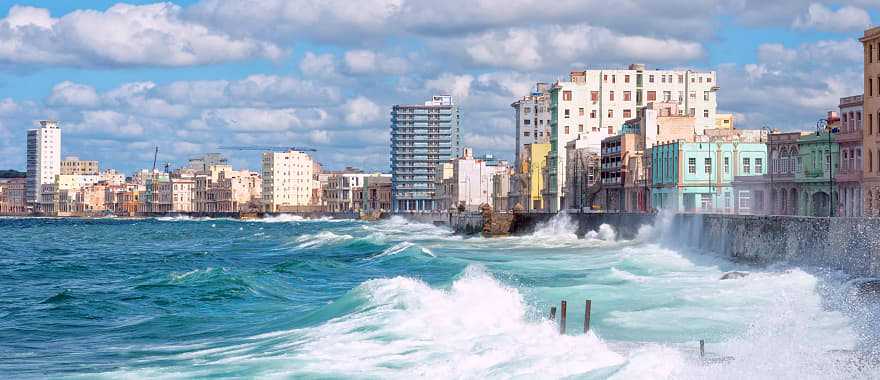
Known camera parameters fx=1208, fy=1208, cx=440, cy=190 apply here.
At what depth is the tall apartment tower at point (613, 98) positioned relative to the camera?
122750 mm

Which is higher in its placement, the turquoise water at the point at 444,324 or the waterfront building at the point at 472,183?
the waterfront building at the point at 472,183

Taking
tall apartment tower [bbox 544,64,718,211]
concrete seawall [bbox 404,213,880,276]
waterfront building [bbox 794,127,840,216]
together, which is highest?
tall apartment tower [bbox 544,64,718,211]

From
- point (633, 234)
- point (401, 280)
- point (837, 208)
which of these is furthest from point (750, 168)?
point (401, 280)

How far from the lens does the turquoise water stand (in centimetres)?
2167

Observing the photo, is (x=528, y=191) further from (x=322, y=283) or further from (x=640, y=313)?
(x=640, y=313)

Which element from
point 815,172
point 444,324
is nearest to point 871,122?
point 815,172

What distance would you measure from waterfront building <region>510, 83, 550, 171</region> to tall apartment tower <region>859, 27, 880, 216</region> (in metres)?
107

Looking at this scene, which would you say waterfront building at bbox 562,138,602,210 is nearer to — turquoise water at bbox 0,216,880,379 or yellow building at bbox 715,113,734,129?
yellow building at bbox 715,113,734,129

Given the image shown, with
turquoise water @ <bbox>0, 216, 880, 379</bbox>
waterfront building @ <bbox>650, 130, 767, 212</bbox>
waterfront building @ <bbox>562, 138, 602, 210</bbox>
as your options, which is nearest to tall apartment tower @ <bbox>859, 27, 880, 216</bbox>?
turquoise water @ <bbox>0, 216, 880, 379</bbox>

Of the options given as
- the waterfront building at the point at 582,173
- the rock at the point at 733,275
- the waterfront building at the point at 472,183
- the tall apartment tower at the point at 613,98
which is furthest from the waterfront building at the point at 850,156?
the waterfront building at the point at 472,183

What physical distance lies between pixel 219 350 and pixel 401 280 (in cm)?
1161

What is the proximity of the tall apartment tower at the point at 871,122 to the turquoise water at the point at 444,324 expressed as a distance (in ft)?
25.9

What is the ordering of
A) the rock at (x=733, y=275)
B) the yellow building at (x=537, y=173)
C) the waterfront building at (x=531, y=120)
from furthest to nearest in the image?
the waterfront building at (x=531, y=120) → the yellow building at (x=537, y=173) → the rock at (x=733, y=275)

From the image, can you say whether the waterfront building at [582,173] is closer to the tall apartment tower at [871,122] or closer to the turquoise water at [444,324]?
the tall apartment tower at [871,122]
